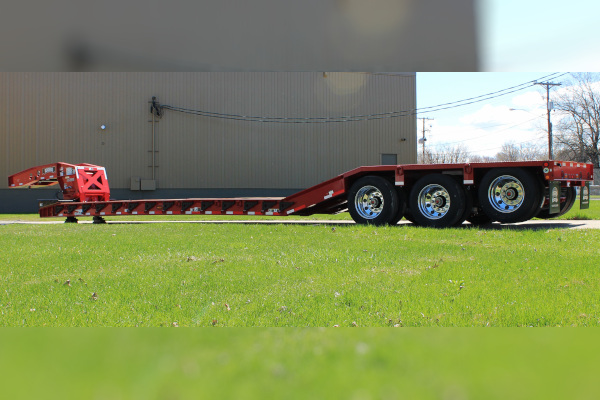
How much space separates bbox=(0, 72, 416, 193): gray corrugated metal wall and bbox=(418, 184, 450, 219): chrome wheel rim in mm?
15375

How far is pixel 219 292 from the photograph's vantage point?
4711mm

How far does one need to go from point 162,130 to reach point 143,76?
2828 mm

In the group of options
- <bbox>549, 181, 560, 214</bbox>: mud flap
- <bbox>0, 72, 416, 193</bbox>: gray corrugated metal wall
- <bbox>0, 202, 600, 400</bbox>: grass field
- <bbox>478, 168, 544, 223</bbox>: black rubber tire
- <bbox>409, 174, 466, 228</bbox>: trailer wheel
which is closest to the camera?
<bbox>0, 202, 600, 400</bbox>: grass field

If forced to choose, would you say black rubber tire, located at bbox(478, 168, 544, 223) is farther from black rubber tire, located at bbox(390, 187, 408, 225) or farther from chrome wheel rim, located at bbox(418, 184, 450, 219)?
black rubber tire, located at bbox(390, 187, 408, 225)

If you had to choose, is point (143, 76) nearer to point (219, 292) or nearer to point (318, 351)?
point (219, 292)

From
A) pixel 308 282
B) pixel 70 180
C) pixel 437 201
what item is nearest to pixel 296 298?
pixel 308 282

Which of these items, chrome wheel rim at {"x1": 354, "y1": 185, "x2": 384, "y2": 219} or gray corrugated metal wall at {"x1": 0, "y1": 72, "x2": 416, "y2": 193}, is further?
gray corrugated metal wall at {"x1": 0, "y1": 72, "x2": 416, "y2": 193}

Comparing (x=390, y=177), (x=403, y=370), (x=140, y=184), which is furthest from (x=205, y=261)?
(x=140, y=184)

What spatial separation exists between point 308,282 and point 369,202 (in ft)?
22.7

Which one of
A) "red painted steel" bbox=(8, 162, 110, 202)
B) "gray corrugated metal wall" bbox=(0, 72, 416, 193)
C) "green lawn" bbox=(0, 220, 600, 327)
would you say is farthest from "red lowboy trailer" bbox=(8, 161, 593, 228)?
"gray corrugated metal wall" bbox=(0, 72, 416, 193)

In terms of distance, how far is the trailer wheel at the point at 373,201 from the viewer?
448 inches

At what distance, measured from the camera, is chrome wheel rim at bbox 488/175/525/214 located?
33.7 ft

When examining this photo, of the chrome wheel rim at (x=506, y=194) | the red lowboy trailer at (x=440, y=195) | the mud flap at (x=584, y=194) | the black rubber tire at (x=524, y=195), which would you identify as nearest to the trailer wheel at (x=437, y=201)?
the red lowboy trailer at (x=440, y=195)

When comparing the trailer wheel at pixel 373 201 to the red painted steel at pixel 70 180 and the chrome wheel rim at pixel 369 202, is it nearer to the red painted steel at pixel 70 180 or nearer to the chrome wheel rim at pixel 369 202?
the chrome wheel rim at pixel 369 202
